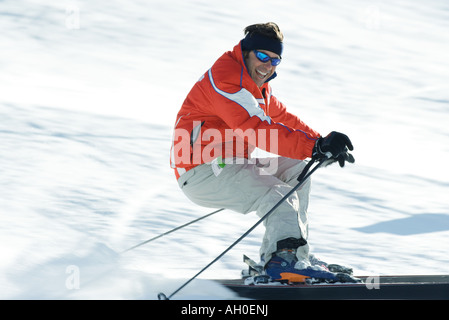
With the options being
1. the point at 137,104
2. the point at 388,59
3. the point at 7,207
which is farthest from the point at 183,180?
the point at 388,59

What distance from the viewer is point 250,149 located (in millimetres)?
4555

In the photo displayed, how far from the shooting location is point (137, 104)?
1441 cm

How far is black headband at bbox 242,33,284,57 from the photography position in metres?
4.36

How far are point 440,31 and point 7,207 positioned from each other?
21654mm

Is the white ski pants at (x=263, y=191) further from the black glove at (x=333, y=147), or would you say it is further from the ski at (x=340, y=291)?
the black glove at (x=333, y=147)

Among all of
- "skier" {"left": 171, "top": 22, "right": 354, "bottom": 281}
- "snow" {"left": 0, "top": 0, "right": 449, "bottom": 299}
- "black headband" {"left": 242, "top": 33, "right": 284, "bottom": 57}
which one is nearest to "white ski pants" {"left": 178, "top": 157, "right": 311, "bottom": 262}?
"skier" {"left": 171, "top": 22, "right": 354, "bottom": 281}

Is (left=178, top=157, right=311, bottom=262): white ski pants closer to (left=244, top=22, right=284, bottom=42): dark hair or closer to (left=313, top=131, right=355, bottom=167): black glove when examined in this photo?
(left=313, top=131, right=355, bottom=167): black glove

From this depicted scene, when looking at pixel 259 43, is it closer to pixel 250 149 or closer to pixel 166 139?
pixel 250 149

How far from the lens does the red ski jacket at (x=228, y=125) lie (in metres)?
4.12

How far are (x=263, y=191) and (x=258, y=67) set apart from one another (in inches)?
30.6

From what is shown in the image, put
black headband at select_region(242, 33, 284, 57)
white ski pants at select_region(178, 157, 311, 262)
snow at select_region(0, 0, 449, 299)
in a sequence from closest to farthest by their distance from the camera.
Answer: white ski pants at select_region(178, 157, 311, 262) < black headband at select_region(242, 33, 284, 57) < snow at select_region(0, 0, 449, 299)

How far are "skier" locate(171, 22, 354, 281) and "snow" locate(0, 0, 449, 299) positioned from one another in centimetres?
53

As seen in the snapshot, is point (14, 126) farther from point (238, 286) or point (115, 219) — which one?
point (238, 286)

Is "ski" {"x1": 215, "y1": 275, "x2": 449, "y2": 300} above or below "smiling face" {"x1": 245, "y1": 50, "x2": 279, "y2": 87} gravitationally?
below
